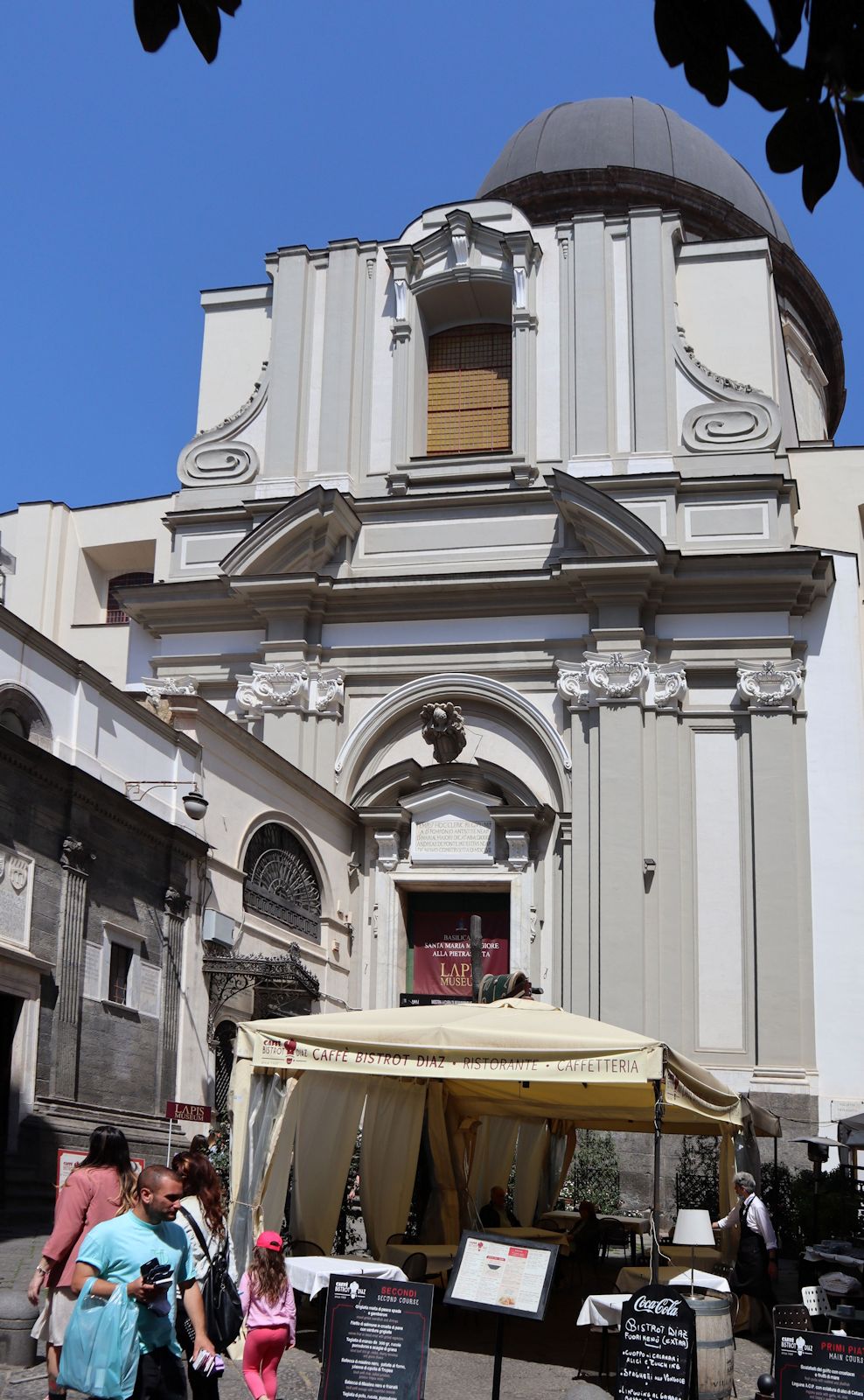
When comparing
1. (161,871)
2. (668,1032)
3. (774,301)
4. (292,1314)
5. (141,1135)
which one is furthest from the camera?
(774,301)

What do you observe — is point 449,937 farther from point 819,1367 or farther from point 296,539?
point 819,1367

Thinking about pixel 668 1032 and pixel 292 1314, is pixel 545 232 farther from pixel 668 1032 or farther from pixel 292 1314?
pixel 292 1314

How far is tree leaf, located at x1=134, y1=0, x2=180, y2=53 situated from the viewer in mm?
4129

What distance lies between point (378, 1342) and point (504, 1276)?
100 cm

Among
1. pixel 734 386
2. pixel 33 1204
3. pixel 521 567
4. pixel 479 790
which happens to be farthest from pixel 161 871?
pixel 734 386

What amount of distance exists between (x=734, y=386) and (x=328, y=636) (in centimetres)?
850

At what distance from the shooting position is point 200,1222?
875 centimetres

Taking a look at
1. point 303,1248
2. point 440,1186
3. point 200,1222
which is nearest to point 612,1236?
point 440,1186

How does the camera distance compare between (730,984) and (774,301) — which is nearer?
(730,984)

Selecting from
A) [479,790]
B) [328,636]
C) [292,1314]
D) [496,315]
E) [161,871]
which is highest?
[496,315]

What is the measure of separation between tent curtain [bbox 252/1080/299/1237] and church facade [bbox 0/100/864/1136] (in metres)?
9.38

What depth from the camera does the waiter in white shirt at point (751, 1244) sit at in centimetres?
1365

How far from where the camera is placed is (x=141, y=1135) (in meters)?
18.1

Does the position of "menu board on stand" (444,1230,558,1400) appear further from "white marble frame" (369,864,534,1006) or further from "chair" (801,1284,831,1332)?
"white marble frame" (369,864,534,1006)
